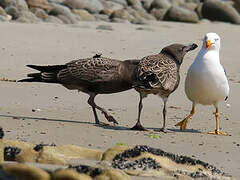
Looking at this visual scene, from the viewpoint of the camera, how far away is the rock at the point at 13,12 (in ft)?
75.1

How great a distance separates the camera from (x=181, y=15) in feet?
90.4

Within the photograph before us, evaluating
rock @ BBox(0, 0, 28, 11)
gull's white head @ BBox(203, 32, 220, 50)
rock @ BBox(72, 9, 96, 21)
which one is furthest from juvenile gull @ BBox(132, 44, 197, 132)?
rock @ BBox(72, 9, 96, 21)

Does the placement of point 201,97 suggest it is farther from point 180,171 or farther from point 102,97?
point 180,171

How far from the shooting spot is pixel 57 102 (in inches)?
439

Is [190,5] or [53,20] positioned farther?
[190,5]

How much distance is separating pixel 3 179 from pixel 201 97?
5321mm

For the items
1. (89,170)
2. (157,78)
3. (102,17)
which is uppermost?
(157,78)

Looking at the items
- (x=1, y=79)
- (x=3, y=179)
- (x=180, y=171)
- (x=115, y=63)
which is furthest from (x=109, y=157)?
(x=1, y=79)

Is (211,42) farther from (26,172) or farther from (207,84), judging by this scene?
(26,172)

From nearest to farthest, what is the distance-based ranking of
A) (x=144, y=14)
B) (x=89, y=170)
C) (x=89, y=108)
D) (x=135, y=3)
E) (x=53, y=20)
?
(x=89, y=170) < (x=89, y=108) < (x=53, y=20) < (x=144, y=14) < (x=135, y=3)

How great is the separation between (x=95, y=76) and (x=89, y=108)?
3.70ft

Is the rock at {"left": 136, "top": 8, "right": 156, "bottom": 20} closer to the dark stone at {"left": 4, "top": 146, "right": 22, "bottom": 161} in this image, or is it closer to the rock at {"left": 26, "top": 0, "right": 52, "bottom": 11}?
the rock at {"left": 26, "top": 0, "right": 52, "bottom": 11}

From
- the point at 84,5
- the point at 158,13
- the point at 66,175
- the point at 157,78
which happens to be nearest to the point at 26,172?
the point at 66,175

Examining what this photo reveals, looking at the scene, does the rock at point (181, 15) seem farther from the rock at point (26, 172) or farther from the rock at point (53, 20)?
the rock at point (26, 172)
